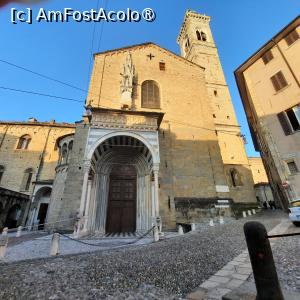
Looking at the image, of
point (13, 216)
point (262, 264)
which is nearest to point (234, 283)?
point (262, 264)

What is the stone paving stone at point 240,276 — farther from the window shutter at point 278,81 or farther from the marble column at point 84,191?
the window shutter at point 278,81

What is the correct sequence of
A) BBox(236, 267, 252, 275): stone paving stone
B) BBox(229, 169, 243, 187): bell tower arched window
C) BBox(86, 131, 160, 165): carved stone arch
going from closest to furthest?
BBox(236, 267, 252, 275): stone paving stone → BBox(86, 131, 160, 165): carved stone arch → BBox(229, 169, 243, 187): bell tower arched window

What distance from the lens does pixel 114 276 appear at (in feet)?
11.3

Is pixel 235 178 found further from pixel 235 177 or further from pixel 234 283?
pixel 234 283

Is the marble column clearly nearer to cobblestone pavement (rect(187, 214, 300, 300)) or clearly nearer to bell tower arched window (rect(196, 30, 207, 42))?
cobblestone pavement (rect(187, 214, 300, 300))

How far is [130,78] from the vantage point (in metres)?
15.6

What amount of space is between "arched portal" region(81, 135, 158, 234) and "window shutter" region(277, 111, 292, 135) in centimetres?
1057

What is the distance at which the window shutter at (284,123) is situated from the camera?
44.4 ft

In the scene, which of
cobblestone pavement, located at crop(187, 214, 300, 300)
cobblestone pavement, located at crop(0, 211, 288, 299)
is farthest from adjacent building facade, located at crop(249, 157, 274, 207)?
cobblestone pavement, located at crop(0, 211, 288, 299)

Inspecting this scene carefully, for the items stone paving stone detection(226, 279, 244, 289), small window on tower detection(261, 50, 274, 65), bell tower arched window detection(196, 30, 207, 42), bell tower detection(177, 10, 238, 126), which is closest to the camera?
stone paving stone detection(226, 279, 244, 289)

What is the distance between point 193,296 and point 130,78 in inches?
613

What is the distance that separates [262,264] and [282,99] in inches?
648

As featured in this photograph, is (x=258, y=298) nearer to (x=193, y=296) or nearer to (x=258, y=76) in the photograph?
(x=193, y=296)

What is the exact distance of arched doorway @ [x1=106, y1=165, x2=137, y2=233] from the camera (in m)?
11.6
